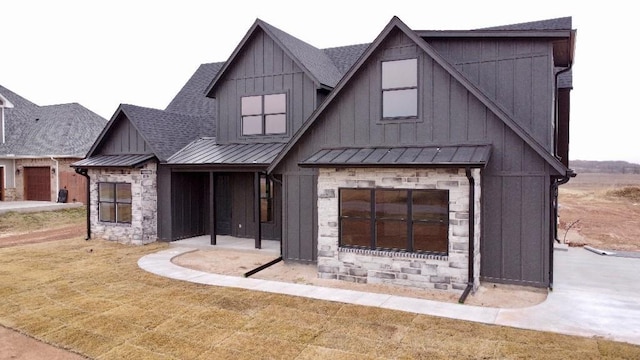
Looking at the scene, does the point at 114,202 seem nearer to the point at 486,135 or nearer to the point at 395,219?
the point at 395,219

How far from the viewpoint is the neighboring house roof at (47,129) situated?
99.2 feet

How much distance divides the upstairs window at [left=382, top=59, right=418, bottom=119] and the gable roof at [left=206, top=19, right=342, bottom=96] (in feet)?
14.6

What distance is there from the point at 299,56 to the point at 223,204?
711 centimetres

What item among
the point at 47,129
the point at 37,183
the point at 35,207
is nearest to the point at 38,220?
the point at 35,207

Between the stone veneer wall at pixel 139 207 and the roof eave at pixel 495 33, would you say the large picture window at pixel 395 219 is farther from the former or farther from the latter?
the stone veneer wall at pixel 139 207

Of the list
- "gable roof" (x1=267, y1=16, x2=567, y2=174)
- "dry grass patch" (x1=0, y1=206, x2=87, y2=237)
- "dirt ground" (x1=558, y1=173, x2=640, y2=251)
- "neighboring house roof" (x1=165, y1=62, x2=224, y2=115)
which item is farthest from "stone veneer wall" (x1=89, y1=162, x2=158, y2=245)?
"dirt ground" (x1=558, y1=173, x2=640, y2=251)

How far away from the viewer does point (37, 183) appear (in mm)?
30641

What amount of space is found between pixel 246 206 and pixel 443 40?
1004cm

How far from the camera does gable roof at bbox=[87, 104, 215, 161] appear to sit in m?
17.7

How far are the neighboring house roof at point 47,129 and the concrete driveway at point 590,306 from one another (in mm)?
29326

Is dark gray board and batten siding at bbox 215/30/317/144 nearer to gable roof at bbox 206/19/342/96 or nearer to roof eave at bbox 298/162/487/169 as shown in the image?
gable roof at bbox 206/19/342/96

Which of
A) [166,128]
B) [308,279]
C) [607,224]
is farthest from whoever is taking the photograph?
[607,224]

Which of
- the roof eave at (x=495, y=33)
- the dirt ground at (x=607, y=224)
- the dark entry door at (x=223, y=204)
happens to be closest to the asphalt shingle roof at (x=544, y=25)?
the roof eave at (x=495, y=33)

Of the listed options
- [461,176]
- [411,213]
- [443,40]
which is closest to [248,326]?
[411,213]
